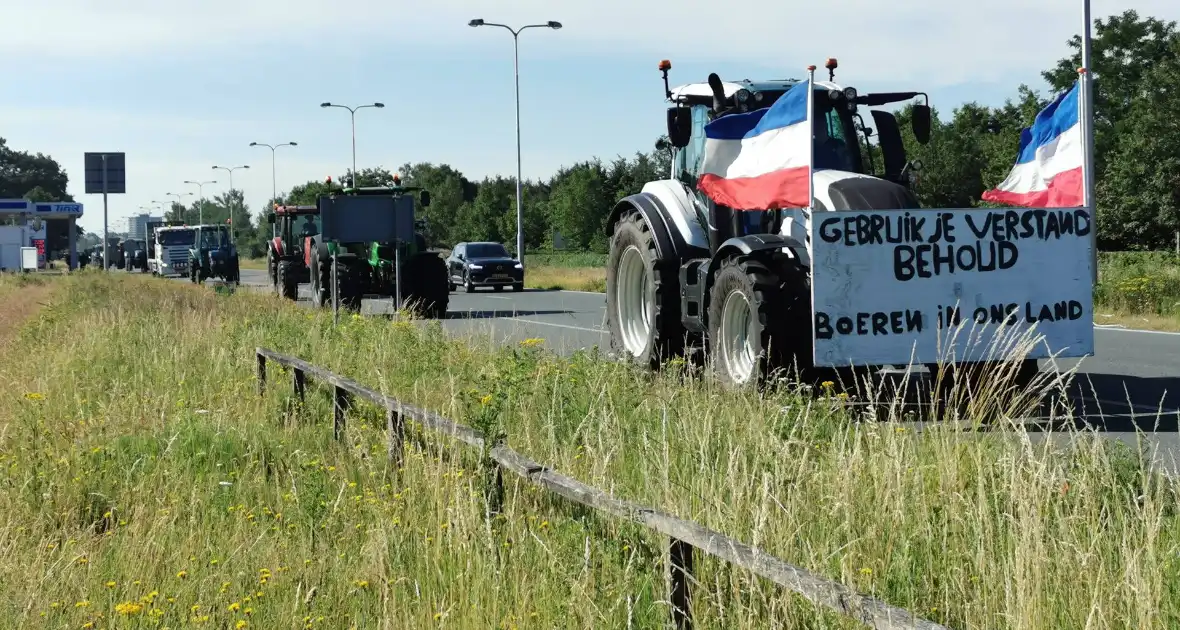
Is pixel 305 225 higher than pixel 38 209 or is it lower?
lower

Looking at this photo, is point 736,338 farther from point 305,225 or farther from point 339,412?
point 305,225

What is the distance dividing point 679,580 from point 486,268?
1471 inches

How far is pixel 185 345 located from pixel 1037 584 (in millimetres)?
12427

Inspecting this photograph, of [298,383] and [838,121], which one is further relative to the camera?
[838,121]

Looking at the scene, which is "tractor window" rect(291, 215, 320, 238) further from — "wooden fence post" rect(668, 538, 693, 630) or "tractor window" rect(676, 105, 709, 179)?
"wooden fence post" rect(668, 538, 693, 630)

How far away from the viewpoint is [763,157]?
10.6m

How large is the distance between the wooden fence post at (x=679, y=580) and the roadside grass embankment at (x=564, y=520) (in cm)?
7

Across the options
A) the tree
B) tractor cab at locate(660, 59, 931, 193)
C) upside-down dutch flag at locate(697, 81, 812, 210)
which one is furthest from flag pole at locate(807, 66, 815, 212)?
the tree

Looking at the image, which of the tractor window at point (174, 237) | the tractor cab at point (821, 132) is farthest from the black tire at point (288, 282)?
the tractor window at point (174, 237)

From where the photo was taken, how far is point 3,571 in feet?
19.5

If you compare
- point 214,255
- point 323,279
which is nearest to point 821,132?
point 323,279

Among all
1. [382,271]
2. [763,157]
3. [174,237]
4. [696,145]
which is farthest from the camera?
[174,237]

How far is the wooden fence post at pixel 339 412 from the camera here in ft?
30.3

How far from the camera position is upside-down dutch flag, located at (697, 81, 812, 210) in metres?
10.3
